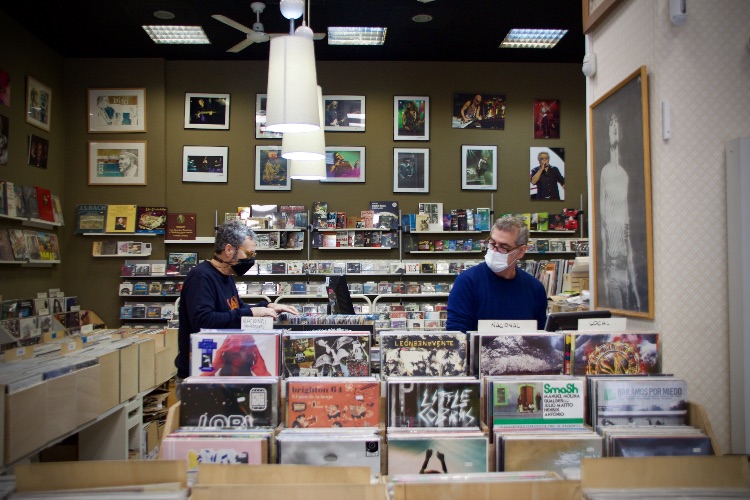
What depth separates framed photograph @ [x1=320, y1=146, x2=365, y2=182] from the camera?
7133mm

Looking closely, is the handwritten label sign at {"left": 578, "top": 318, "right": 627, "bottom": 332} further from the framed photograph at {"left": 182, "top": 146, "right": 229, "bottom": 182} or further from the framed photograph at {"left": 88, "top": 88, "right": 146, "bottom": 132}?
the framed photograph at {"left": 88, "top": 88, "right": 146, "bottom": 132}

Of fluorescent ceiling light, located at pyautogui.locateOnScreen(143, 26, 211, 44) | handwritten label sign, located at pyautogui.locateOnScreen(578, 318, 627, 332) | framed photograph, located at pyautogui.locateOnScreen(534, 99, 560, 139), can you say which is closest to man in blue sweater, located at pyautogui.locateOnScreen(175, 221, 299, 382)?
handwritten label sign, located at pyautogui.locateOnScreen(578, 318, 627, 332)

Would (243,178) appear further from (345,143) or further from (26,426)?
(26,426)

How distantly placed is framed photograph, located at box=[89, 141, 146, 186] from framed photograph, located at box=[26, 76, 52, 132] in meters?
0.61

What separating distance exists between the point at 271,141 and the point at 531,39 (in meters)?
3.38

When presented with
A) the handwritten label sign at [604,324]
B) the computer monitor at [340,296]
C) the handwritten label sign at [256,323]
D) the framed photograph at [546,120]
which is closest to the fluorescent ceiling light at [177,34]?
the computer monitor at [340,296]

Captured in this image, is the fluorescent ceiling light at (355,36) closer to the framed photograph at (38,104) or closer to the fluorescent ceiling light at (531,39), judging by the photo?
the fluorescent ceiling light at (531,39)

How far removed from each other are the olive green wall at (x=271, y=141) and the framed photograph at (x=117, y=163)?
3.2 inches

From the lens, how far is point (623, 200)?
8.50 feet

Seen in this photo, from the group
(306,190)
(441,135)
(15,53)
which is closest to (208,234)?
(306,190)

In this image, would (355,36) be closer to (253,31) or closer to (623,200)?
(253,31)

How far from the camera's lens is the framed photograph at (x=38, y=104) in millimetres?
6156

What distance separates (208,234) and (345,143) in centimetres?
208

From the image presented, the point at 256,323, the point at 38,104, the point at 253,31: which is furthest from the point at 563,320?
the point at 38,104
